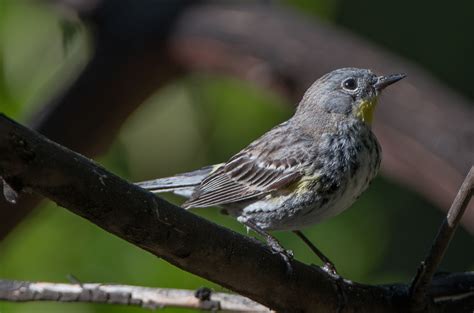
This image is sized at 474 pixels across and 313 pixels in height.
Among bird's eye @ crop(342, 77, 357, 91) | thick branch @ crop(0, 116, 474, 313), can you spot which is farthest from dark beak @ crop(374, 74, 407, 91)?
thick branch @ crop(0, 116, 474, 313)

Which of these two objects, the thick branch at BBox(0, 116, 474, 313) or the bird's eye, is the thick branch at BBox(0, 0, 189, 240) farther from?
the thick branch at BBox(0, 116, 474, 313)

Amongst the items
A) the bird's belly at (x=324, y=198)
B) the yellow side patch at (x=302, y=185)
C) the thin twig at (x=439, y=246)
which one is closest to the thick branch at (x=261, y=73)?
the bird's belly at (x=324, y=198)

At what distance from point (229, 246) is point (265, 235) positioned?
142 cm

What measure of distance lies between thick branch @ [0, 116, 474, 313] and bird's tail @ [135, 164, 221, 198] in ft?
5.28

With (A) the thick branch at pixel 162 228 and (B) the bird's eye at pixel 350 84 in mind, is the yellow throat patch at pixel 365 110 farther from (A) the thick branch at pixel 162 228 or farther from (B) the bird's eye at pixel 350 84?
(A) the thick branch at pixel 162 228

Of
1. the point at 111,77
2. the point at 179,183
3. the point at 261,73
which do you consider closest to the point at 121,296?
the point at 179,183

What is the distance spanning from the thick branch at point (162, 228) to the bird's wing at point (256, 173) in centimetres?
104

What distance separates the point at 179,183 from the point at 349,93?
93 cm

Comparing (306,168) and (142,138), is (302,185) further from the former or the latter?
(142,138)

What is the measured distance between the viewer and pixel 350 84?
4801 mm

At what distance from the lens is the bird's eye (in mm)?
4777

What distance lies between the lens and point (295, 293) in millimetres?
3164

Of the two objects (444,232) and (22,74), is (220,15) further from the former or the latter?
(444,232)

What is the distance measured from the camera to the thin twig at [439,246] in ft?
10.4
